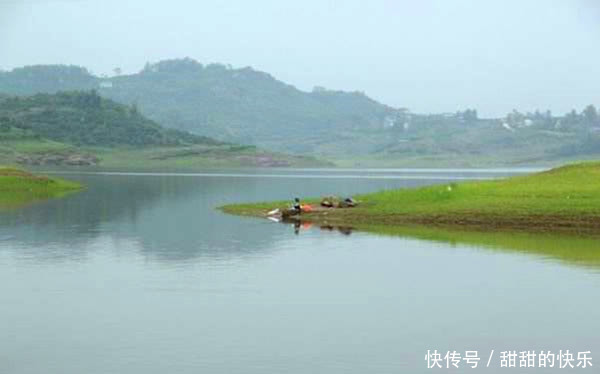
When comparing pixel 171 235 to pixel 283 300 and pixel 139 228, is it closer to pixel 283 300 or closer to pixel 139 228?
pixel 139 228

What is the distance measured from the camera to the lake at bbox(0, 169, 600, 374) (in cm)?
2319

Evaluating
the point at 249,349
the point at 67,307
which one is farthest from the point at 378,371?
the point at 67,307

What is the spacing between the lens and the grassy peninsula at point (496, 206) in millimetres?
53656

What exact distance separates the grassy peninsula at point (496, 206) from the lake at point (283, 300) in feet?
14.7

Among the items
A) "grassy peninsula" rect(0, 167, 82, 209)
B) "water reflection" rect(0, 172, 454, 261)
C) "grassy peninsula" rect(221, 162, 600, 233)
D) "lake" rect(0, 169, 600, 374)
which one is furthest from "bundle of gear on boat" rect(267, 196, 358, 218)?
"grassy peninsula" rect(0, 167, 82, 209)

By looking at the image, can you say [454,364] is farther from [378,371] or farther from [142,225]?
[142,225]

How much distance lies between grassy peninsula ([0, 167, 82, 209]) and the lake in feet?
111

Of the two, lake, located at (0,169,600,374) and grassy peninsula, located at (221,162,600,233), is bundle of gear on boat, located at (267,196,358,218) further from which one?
lake, located at (0,169,600,374)

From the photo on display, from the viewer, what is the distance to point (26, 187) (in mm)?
91812

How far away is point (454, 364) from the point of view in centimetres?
2231

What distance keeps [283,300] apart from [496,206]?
97.7ft

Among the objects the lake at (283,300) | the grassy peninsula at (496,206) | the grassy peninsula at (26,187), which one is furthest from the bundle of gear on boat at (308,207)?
the grassy peninsula at (26,187)

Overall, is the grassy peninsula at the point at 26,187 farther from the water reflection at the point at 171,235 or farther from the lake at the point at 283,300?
the lake at the point at 283,300

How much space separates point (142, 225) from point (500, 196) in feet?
78.7
